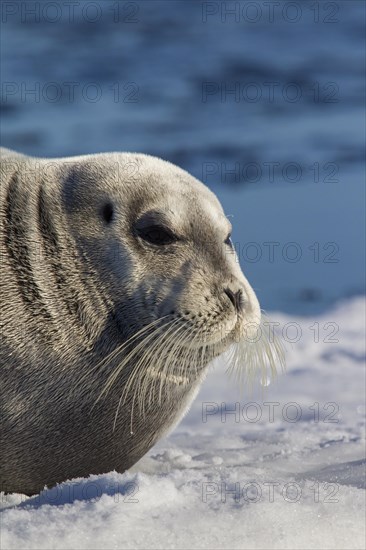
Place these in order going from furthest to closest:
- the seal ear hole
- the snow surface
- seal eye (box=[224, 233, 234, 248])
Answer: seal eye (box=[224, 233, 234, 248]), the seal ear hole, the snow surface

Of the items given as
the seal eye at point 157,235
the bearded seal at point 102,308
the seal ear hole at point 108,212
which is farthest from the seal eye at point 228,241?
the seal ear hole at point 108,212

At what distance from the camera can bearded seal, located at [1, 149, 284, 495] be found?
6102 millimetres

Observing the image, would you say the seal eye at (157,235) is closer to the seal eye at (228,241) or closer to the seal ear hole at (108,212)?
the seal ear hole at (108,212)

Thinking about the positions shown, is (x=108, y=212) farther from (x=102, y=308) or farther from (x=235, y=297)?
(x=235, y=297)

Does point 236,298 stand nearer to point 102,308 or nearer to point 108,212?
point 102,308

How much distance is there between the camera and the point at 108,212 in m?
6.36

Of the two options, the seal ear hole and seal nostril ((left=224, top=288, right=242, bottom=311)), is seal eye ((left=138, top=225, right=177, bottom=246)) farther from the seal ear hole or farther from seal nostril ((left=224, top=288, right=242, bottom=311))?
seal nostril ((left=224, top=288, right=242, bottom=311))

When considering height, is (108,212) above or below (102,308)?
above

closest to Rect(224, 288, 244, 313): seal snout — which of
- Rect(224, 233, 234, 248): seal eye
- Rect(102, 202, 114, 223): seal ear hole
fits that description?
Rect(224, 233, 234, 248): seal eye

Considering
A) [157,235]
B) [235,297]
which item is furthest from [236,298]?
[157,235]

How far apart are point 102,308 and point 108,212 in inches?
24.6

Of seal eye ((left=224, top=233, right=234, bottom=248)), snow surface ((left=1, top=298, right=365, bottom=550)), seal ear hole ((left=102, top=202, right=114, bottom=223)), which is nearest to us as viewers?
snow surface ((left=1, top=298, right=365, bottom=550))

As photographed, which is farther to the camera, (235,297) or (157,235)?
(157,235)

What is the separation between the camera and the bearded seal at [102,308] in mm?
6102
